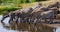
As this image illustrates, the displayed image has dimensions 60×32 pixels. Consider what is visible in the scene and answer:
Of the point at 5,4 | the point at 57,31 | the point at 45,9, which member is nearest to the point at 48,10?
the point at 45,9

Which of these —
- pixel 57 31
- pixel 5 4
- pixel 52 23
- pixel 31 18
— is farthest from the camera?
pixel 5 4

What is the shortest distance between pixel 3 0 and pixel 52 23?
22.6 feet

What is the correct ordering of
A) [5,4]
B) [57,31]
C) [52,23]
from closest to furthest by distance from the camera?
[57,31] < [52,23] < [5,4]

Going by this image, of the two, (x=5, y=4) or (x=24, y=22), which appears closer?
(x=24, y=22)

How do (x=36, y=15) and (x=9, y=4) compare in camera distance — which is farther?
(x=9, y=4)

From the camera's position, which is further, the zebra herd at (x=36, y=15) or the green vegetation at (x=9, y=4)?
the green vegetation at (x=9, y=4)

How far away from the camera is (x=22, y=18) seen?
1062 centimetres

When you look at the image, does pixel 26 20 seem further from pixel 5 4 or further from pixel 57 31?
pixel 5 4

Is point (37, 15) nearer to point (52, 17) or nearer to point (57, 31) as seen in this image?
→ point (52, 17)

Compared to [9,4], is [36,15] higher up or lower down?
higher up

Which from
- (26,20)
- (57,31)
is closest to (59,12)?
(26,20)

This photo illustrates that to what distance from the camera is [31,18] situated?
34.0ft

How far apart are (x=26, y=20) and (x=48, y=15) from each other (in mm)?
1239

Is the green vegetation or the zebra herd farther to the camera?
the green vegetation
